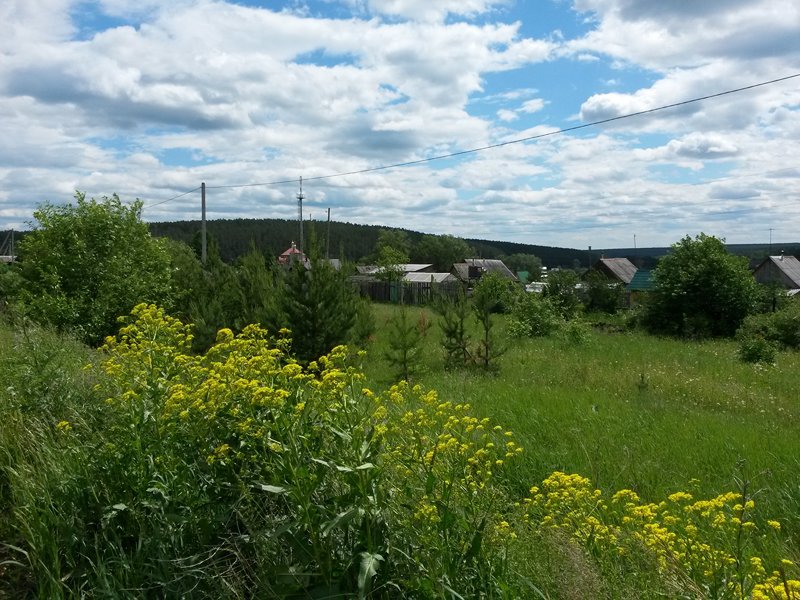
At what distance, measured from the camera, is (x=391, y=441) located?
3486 millimetres

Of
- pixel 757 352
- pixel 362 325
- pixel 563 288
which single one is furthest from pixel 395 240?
pixel 757 352

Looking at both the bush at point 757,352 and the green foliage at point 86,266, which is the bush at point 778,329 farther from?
the green foliage at point 86,266

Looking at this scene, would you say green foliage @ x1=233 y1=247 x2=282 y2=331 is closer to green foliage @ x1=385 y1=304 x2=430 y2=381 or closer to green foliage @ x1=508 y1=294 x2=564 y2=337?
green foliage @ x1=385 y1=304 x2=430 y2=381

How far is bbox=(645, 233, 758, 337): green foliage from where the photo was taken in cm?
2389

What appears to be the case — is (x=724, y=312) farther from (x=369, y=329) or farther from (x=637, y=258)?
(x=637, y=258)

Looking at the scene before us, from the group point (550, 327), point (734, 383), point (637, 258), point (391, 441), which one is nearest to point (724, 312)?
point (550, 327)

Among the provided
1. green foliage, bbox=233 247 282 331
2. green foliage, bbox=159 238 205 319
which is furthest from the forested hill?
green foliage, bbox=233 247 282 331

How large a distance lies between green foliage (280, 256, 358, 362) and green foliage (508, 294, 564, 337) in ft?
30.9

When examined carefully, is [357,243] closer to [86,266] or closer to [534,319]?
[534,319]

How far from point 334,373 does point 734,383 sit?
405 inches

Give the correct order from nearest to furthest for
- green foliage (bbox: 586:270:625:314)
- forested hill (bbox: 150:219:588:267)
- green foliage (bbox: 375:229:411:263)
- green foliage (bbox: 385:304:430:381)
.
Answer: green foliage (bbox: 385:304:430:381) → green foliage (bbox: 586:270:625:314) → forested hill (bbox: 150:219:588:267) → green foliage (bbox: 375:229:411:263)

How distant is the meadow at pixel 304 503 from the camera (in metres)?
2.78

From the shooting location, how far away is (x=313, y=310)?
1247 cm

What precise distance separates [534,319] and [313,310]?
37.6ft
